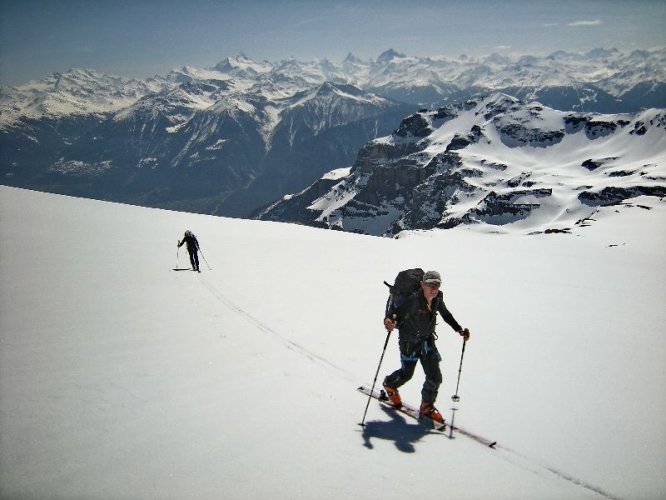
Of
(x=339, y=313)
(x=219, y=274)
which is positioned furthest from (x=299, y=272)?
(x=339, y=313)

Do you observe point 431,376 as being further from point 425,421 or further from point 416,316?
point 416,316

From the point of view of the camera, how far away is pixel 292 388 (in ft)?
26.4

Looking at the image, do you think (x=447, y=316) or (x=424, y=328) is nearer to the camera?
(x=424, y=328)

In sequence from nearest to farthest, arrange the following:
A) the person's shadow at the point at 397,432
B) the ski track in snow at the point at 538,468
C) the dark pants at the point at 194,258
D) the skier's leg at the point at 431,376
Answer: the ski track in snow at the point at 538,468
the person's shadow at the point at 397,432
the skier's leg at the point at 431,376
the dark pants at the point at 194,258

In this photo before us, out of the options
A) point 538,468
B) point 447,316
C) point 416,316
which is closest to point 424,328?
point 416,316

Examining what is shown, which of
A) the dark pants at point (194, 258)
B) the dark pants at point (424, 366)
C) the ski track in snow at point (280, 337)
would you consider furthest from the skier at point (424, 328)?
the dark pants at point (194, 258)

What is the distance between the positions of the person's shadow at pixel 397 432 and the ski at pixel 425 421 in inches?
6.3

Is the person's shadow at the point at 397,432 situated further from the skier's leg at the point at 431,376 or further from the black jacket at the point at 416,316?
the black jacket at the point at 416,316

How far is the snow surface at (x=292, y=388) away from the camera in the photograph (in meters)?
5.69

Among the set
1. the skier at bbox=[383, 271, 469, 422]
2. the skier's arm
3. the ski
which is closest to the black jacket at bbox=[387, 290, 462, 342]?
the skier at bbox=[383, 271, 469, 422]

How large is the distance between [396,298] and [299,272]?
11.0m

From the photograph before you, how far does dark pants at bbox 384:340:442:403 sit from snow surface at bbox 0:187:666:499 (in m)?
0.56

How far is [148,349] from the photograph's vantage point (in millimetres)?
9312

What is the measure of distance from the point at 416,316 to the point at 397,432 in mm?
1946
